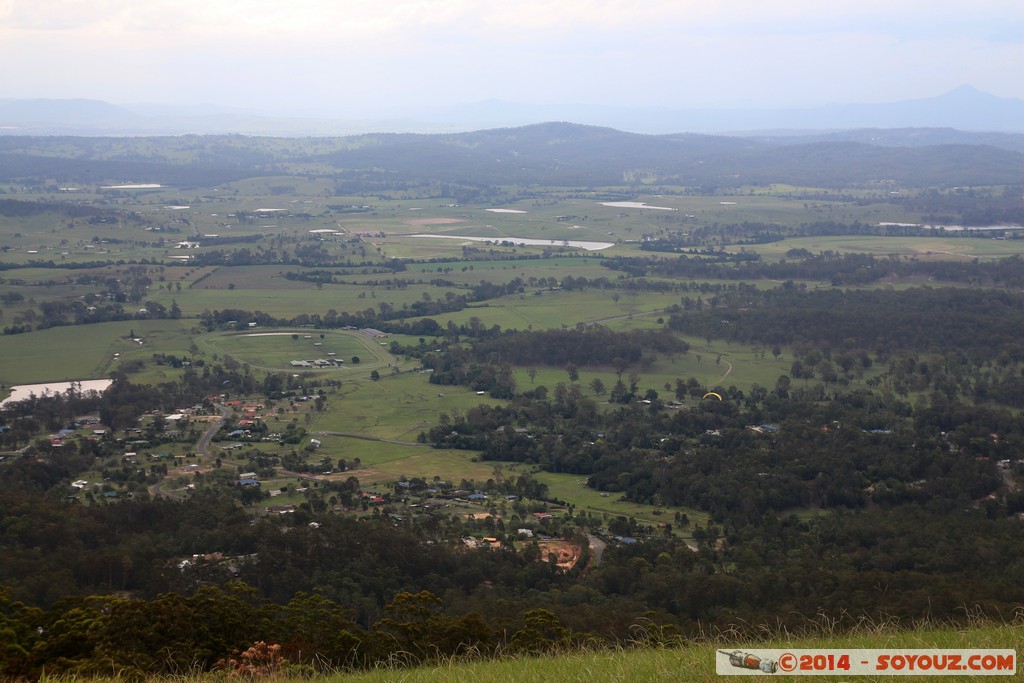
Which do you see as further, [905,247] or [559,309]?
[905,247]

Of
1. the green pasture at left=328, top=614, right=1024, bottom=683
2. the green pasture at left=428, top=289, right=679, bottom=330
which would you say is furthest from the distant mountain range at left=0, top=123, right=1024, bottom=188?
the green pasture at left=328, top=614, right=1024, bottom=683

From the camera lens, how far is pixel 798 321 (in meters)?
58.4

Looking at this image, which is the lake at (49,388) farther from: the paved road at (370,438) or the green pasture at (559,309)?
the green pasture at (559,309)

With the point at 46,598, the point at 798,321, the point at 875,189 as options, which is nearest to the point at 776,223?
the point at 875,189

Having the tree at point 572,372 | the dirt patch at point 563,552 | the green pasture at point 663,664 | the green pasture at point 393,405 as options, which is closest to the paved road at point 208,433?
the green pasture at point 393,405

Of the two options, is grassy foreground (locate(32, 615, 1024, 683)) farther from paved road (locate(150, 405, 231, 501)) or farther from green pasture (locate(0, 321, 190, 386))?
green pasture (locate(0, 321, 190, 386))

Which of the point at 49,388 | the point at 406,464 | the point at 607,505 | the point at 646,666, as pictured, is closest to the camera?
the point at 646,666

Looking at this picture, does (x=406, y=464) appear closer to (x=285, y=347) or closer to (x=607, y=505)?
(x=607, y=505)

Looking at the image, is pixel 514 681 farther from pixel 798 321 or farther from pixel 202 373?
pixel 798 321

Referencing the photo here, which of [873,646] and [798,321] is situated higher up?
[873,646]

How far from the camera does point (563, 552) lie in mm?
27781

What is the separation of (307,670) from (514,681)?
12.9 feet

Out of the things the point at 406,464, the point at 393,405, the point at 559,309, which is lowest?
the point at 406,464

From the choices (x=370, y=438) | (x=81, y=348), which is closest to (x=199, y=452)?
(x=370, y=438)
